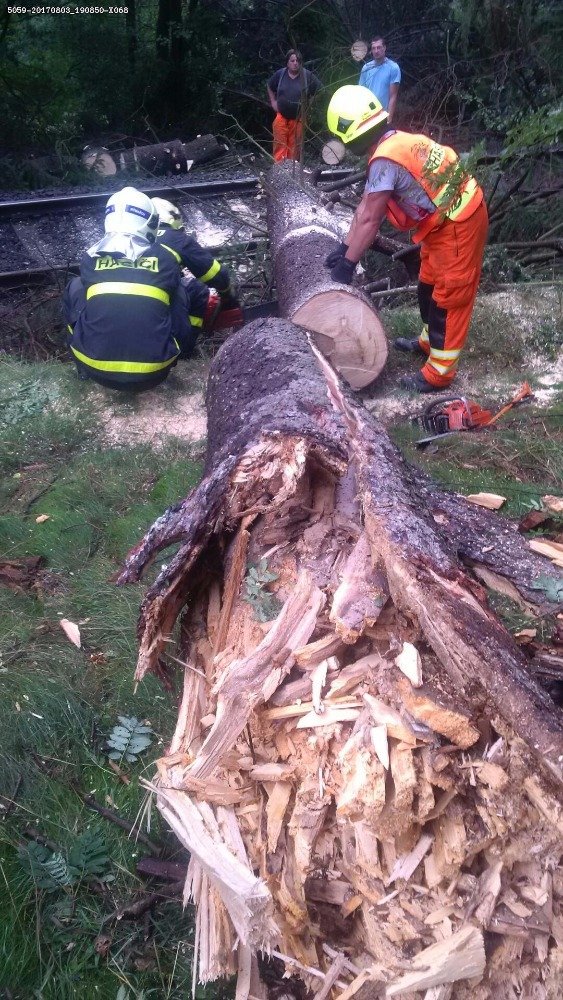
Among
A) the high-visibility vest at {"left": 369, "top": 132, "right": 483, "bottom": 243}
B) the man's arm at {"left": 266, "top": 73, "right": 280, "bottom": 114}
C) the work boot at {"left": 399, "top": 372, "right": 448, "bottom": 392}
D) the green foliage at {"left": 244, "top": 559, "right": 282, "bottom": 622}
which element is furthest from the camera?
the man's arm at {"left": 266, "top": 73, "right": 280, "bottom": 114}

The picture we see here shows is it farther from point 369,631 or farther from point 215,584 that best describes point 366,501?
point 215,584

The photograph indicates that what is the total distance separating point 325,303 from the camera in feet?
13.2

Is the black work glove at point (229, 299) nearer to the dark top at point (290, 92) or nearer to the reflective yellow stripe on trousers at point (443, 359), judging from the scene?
the reflective yellow stripe on trousers at point (443, 359)

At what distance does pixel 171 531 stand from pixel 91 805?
104 centimetres

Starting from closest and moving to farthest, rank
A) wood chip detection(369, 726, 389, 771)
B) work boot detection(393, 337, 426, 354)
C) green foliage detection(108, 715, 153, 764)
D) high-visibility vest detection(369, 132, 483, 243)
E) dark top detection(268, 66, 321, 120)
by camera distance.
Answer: wood chip detection(369, 726, 389, 771)
green foliage detection(108, 715, 153, 764)
high-visibility vest detection(369, 132, 483, 243)
work boot detection(393, 337, 426, 354)
dark top detection(268, 66, 321, 120)

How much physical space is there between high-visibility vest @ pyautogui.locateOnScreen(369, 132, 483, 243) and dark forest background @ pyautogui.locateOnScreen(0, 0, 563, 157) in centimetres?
382

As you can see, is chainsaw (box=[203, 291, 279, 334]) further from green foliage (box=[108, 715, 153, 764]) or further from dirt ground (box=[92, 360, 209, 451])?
green foliage (box=[108, 715, 153, 764])

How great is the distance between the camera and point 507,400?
4477 mm

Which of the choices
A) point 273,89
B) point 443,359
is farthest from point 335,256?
point 273,89

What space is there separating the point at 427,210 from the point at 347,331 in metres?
0.88

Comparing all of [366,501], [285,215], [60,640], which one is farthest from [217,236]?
[366,501]

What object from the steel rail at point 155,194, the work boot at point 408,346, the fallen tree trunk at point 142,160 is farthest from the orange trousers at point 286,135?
the work boot at point 408,346

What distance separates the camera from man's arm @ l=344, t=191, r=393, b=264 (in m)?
4.03

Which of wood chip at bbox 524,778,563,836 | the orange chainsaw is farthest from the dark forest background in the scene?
wood chip at bbox 524,778,563,836
